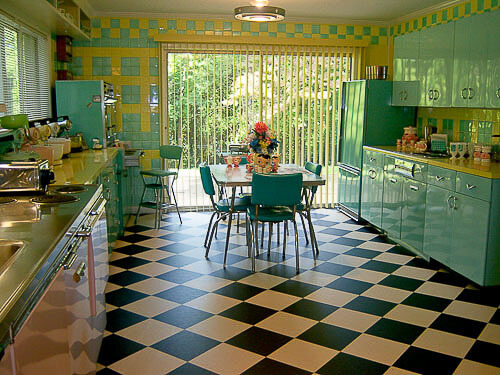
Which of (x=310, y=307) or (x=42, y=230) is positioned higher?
(x=42, y=230)

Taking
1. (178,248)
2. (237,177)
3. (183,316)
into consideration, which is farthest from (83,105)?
(183,316)

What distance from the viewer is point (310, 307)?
3830 mm

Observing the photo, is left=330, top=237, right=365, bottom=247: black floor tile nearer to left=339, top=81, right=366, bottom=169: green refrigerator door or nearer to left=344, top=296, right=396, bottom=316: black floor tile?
left=339, top=81, right=366, bottom=169: green refrigerator door

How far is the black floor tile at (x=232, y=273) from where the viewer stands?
4465 millimetres

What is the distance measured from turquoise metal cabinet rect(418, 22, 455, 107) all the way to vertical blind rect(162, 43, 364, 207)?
1.79 meters

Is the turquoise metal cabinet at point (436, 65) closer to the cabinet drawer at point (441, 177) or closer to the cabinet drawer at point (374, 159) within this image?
the cabinet drawer at point (374, 159)

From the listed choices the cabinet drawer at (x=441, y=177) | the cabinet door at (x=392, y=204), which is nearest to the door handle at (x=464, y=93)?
the cabinet drawer at (x=441, y=177)

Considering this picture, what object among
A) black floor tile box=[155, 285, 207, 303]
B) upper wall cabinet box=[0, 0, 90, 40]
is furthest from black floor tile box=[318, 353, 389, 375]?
upper wall cabinet box=[0, 0, 90, 40]

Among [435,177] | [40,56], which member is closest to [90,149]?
[40,56]

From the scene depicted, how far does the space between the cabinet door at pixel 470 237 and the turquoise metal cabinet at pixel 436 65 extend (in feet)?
4.40

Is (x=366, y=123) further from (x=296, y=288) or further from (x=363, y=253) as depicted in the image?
(x=296, y=288)

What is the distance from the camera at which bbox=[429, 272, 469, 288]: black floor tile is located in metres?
4.36

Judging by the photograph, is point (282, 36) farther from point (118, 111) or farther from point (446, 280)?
point (446, 280)

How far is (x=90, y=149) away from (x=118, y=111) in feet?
4.01
